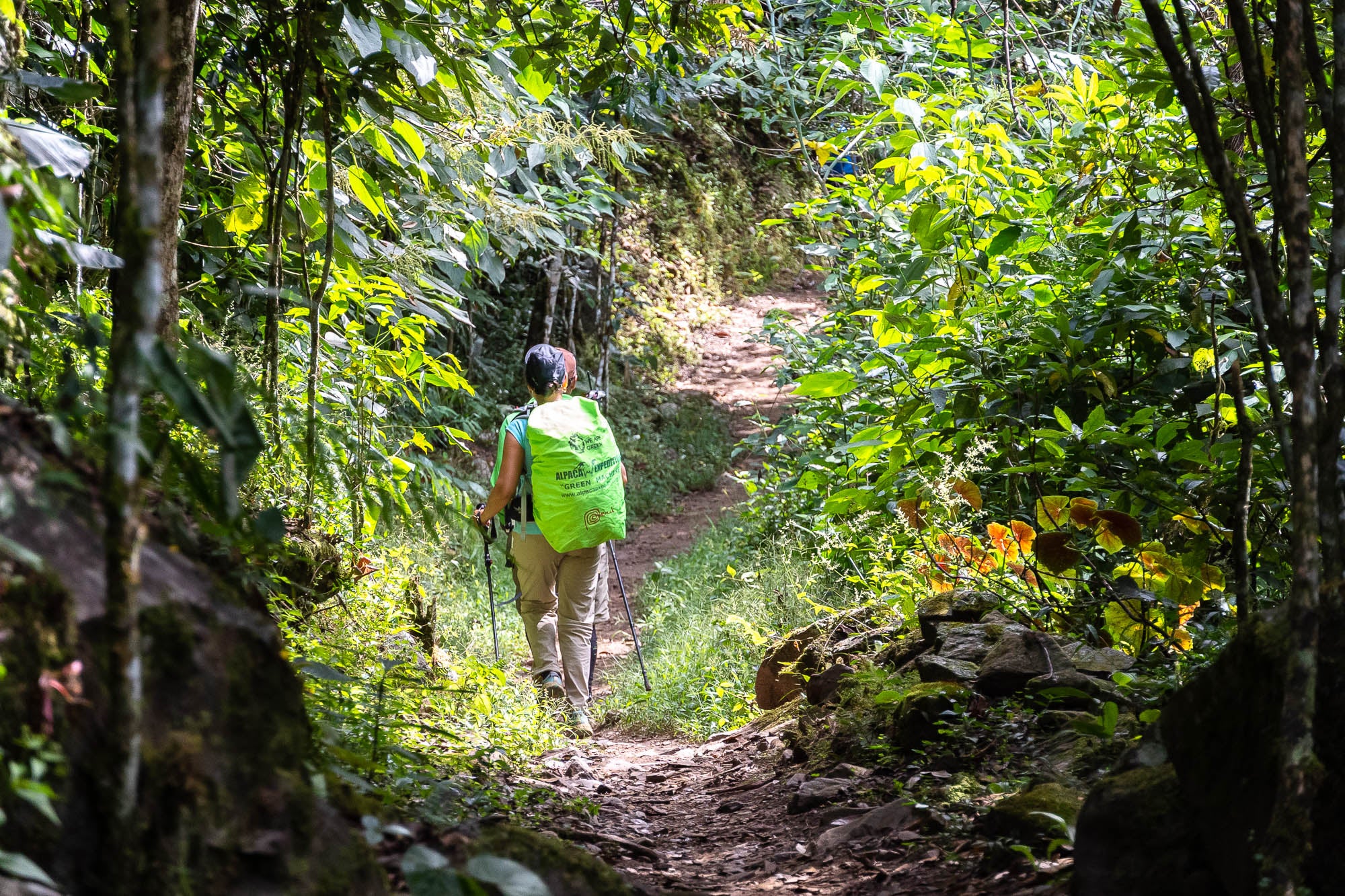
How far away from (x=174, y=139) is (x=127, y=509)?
1.98m

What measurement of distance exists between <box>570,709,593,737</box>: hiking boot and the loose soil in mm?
84

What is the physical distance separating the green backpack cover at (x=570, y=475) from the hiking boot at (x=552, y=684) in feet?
2.92

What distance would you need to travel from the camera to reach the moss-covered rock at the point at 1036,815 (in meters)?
2.67

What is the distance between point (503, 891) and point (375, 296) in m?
4.03

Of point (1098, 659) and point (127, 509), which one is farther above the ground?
point (127, 509)

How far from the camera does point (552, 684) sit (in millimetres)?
6043

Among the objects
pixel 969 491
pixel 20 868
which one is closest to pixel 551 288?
pixel 969 491

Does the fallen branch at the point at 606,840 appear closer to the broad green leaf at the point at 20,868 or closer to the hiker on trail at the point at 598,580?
the broad green leaf at the point at 20,868

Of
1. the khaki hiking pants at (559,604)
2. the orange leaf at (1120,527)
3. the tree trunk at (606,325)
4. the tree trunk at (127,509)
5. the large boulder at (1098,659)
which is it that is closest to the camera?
the tree trunk at (127,509)

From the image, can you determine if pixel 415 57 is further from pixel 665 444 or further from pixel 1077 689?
pixel 665 444

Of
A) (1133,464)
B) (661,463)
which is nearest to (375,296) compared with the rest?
(1133,464)

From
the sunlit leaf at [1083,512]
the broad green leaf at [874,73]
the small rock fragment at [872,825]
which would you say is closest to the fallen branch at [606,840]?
the small rock fragment at [872,825]

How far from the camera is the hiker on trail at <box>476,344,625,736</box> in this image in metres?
5.61

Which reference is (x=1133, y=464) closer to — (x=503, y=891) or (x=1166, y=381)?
(x=1166, y=381)
